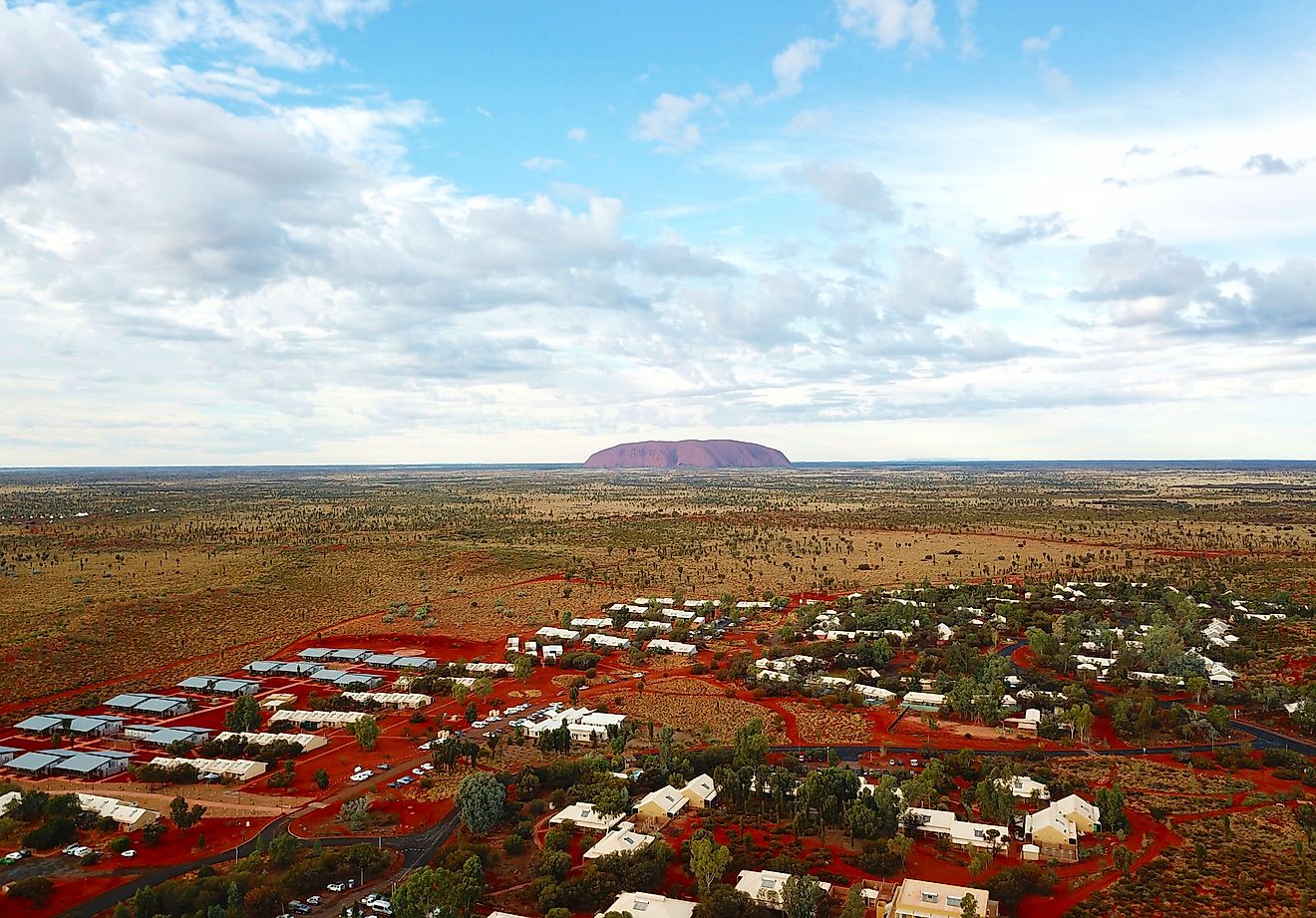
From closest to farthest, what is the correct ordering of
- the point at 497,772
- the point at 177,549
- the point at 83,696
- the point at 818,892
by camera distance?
the point at 818,892 < the point at 497,772 < the point at 83,696 < the point at 177,549

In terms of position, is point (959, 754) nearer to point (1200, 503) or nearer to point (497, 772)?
point (497, 772)

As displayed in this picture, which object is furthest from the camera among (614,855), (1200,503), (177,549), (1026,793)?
(1200,503)

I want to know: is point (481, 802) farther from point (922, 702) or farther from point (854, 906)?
point (922, 702)

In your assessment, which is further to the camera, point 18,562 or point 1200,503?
point 1200,503

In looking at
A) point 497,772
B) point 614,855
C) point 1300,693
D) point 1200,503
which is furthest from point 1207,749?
point 1200,503

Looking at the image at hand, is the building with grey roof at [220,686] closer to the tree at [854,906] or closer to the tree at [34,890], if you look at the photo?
the tree at [34,890]

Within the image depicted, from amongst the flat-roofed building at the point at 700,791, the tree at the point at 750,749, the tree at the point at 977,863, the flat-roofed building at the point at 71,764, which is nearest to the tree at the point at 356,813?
the flat-roofed building at the point at 700,791

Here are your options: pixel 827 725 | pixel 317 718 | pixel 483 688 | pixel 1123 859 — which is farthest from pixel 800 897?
pixel 317 718
